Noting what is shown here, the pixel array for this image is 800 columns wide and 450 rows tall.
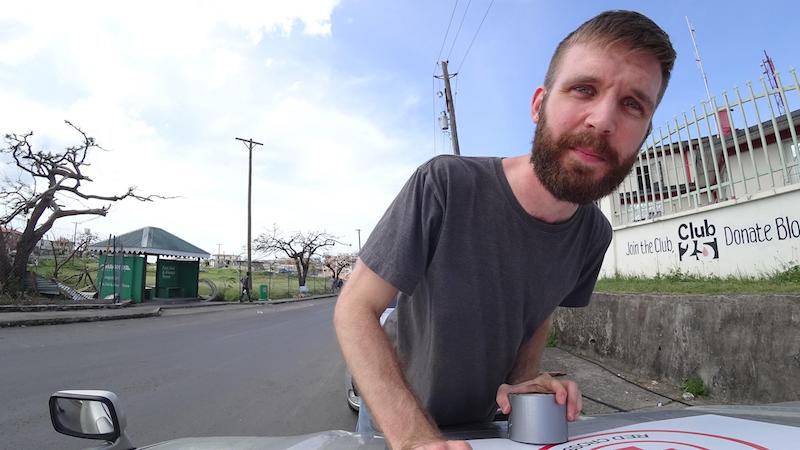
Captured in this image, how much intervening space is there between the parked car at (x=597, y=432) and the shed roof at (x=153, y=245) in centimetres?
2567

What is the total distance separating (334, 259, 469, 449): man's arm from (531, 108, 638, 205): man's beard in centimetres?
57

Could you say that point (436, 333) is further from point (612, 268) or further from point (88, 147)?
point (88, 147)

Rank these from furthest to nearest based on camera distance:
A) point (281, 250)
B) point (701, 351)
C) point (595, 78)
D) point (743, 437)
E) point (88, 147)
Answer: point (281, 250) → point (88, 147) → point (701, 351) → point (595, 78) → point (743, 437)

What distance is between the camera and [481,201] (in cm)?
146

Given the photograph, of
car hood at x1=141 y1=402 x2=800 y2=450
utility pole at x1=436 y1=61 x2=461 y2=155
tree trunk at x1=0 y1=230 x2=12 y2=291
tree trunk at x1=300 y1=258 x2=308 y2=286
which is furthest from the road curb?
tree trunk at x1=300 y1=258 x2=308 y2=286

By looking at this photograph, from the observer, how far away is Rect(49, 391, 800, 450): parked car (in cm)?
108

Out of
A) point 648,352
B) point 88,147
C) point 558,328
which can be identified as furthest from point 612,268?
point 88,147

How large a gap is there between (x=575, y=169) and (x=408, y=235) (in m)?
0.51

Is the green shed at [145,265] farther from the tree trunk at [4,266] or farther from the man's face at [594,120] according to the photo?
the man's face at [594,120]

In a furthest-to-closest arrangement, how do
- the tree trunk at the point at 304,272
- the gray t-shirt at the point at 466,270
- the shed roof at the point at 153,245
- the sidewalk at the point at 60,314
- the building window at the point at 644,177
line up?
1. the tree trunk at the point at 304,272
2. the shed roof at the point at 153,245
3. the sidewalk at the point at 60,314
4. the building window at the point at 644,177
5. the gray t-shirt at the point at 466,270

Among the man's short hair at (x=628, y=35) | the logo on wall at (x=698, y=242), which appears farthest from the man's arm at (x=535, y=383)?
the logo on wall at (x=698, y=242)

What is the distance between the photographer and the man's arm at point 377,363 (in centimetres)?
111

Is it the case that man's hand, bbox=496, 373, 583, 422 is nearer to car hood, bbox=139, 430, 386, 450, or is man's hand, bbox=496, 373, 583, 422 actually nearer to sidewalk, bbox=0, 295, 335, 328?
car hood, bbox=139, 430, 386, 450

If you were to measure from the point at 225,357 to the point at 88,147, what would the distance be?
655 inches
